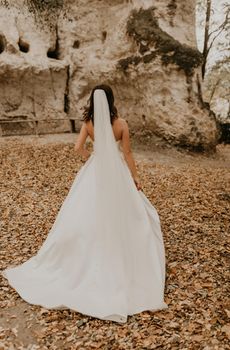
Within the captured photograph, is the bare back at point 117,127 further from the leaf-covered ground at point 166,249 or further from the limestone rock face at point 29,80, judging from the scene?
the limestone rock face at point 29,80

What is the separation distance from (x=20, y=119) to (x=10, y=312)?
42.2 ft

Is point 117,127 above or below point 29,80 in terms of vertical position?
below

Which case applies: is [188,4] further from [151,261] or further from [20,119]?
[151,261]

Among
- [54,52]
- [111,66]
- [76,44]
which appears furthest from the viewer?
[54,52]

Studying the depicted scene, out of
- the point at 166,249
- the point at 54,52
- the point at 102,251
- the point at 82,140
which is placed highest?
the point at 54,52

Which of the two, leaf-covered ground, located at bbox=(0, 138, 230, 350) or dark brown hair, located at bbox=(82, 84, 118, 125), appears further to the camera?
dark brown hair, located at bbox=(82, 84, 118, 125)

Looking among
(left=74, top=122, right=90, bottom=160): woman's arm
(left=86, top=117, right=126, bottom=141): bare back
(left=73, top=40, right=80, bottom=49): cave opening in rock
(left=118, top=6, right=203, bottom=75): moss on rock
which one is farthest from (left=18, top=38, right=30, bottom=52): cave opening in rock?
(left=86, top=117, right=126, bottom=141): bare back

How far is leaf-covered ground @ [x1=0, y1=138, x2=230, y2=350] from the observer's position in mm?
4016

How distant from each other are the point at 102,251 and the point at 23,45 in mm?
13626

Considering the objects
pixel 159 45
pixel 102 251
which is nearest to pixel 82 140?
pixel 102 251

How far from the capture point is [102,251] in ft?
15.2

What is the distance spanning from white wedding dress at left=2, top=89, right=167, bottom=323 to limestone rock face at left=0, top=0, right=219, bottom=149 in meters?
9.07

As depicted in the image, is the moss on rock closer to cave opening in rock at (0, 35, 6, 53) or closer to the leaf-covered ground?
the leaf-covered ground

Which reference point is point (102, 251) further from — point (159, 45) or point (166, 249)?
point (159, 45)
